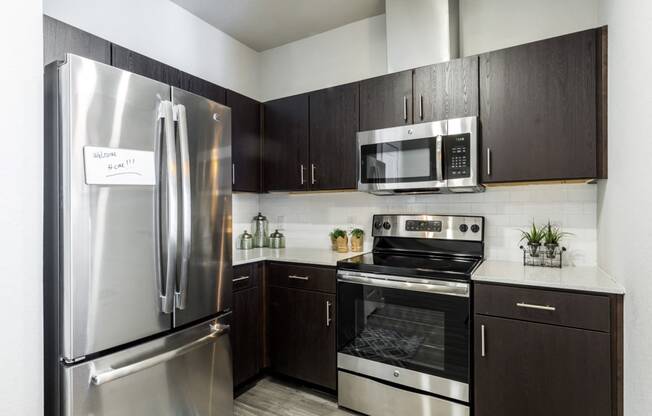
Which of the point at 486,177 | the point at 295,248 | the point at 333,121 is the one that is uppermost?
the point at 333,121

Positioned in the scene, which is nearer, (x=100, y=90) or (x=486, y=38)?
(x=100, y=90)

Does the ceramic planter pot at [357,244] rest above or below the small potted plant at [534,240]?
below

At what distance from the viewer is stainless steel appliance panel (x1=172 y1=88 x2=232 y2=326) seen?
1643mm

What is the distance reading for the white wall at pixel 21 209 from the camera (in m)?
1.09

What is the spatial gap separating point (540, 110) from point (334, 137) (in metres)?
1.30

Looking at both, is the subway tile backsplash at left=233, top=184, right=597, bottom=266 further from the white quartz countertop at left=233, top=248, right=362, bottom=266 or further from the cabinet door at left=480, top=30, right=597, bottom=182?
the cabinet door at left=480, top=30, right=597, bottom=182

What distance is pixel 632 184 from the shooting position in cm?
136

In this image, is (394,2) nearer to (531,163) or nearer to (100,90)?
(531,163)

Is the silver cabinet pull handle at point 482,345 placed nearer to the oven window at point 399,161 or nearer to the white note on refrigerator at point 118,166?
the oven window at point 399,161

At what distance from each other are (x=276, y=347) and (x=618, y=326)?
1.99 metres

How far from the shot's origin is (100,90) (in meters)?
1.36

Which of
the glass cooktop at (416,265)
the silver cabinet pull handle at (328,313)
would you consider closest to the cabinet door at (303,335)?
the silver cabinet pull handle at (328,313)

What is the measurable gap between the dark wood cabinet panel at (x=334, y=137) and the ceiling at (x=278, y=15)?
650 mm

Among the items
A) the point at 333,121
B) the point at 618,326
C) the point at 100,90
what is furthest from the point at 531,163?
the point at 100,90
